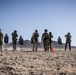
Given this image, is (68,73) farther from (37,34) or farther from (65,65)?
(37,34)

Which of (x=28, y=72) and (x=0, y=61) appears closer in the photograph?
(x=28, y=72)

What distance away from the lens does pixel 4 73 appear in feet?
27.3

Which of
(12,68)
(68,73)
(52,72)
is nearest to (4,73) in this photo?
(12,68)

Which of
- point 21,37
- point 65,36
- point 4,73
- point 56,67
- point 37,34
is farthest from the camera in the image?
point 21,37

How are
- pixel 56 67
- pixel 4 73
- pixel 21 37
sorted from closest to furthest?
pixel 4 73
pixel 56 67
pixel 21 37

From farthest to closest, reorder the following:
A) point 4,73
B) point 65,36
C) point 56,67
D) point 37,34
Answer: point 65,36, point 37,34, point 56,67, point 4,73

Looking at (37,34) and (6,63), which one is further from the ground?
(37,34)

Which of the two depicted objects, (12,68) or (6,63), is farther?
(6,63)

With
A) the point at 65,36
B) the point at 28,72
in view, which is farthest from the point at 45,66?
the point at 65,36

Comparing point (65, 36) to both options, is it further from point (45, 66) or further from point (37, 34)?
point (45, 66)

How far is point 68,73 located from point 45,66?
109cm

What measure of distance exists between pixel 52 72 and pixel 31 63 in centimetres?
135

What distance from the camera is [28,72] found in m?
8.35

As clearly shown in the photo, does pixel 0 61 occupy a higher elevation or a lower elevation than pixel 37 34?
lower
